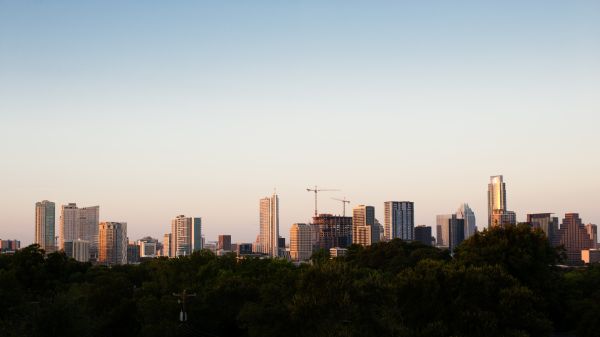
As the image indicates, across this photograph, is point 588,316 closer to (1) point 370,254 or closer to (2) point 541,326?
(2) point 541,326

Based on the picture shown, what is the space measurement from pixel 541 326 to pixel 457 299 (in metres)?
6.07

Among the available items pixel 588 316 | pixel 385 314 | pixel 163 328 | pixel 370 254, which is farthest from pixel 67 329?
pixel 370 254

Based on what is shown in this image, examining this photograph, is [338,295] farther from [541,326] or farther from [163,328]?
[163,328]

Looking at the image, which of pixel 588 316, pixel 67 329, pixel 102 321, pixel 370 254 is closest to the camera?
pixel 67 329

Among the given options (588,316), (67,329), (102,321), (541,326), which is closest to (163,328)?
(102,321)

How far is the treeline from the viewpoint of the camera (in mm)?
46688

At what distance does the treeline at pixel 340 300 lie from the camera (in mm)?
46688

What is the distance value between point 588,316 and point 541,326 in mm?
9180

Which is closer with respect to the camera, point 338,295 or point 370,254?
point 338,295

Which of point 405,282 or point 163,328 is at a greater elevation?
point 405,282

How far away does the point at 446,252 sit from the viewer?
414 feet

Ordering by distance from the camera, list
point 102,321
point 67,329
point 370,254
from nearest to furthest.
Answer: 1. point 67,329
2. point 102,321
3. point 370,254

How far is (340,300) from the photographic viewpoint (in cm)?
4694

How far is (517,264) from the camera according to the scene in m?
65.1
